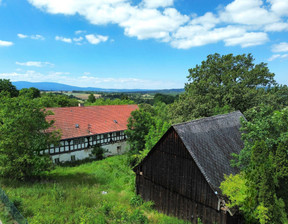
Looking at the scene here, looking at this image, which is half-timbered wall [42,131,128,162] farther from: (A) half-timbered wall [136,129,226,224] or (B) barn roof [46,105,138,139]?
(A) half-timbered wall [136,129,226,224]

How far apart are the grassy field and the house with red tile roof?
11.6ft

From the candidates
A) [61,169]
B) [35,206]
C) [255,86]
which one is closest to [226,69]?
[255,86]

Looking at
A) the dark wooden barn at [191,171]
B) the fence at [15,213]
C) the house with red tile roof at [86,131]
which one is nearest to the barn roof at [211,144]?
the dark wooden barn at [191,171]

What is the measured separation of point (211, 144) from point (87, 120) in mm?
22494

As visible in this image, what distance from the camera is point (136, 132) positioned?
81.9ft

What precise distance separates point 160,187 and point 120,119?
21.7 meters

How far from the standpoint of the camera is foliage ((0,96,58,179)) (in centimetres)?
1594

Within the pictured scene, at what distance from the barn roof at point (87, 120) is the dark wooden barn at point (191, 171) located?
15.4 metres

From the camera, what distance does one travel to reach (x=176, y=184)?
43.4 ft

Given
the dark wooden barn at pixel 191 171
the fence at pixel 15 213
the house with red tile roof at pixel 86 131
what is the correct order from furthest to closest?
the house with red tile roof at pixel 86 131 < the dark wooden barn at pixel 191 171 < the fence at pixel 15 213

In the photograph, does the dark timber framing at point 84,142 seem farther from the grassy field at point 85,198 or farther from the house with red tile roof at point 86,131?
the grassy field at point 85,198

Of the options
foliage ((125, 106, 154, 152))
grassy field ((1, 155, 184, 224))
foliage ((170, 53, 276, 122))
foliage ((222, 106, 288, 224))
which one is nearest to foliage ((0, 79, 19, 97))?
grassy field ((1, 155, 184, 224))

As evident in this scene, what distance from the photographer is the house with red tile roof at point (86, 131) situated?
26203mm

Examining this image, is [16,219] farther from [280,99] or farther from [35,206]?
[280,99]
